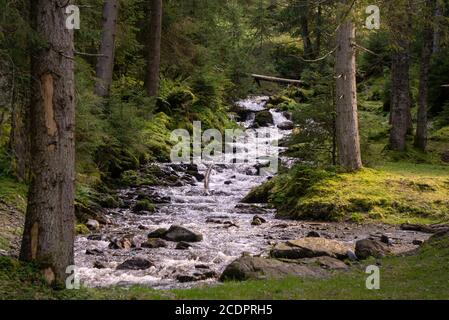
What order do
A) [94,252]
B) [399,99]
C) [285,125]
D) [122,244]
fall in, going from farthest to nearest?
[285,125] < [399,99] < [122,244] < [94,252]

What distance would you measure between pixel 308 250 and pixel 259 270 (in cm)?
162

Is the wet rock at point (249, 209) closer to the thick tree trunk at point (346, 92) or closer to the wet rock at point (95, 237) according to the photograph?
the thick tree trunk at point (346, 92)

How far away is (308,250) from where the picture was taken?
9.84 meters

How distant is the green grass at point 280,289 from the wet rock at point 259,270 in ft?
1.35

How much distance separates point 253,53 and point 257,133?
792 centimetres

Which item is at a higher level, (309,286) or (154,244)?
(309,286)

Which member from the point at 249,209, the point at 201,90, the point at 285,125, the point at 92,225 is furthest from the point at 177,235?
the point at 285,125

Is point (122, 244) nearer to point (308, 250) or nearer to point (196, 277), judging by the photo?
point (196, 277)

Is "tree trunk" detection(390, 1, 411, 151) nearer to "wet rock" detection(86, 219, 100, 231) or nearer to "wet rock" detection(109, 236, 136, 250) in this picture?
"wet rock" detection(86, 219, 100, 231)

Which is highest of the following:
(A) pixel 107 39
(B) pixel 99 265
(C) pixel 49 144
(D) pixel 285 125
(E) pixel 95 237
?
(A) pixel 107 39

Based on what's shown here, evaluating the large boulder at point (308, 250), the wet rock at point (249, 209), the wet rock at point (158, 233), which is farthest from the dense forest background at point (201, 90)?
the large boulder at point (308, 250)

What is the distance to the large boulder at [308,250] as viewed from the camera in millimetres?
9805

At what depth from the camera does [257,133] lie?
30.0 meters

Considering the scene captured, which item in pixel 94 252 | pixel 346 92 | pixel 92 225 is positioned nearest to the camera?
pixel 94 252
